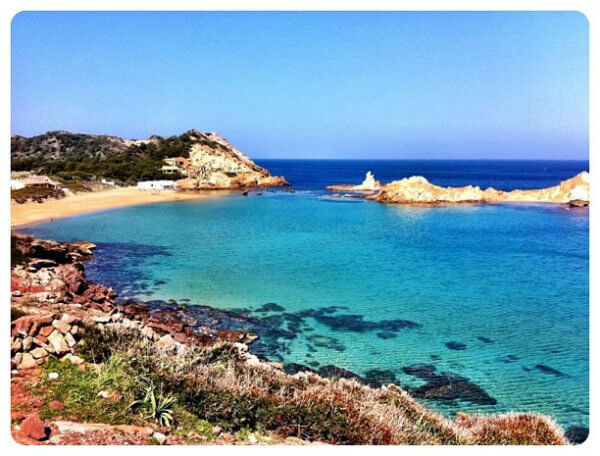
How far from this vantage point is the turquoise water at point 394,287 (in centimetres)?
785

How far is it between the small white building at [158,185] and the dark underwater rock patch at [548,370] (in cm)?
3961

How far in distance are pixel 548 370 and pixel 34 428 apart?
775 cm

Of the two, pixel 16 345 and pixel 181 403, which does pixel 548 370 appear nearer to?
pixel 181 403

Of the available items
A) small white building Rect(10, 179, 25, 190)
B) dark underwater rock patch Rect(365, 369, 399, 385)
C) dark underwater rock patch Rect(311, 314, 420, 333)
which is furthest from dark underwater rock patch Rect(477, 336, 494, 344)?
small white building Rect(10, 179, 25, 190)

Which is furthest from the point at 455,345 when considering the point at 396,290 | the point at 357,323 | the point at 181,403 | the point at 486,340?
the point at 181,403

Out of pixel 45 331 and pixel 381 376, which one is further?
pixel 381 376

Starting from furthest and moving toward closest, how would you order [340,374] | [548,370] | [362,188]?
[362,188] < [548,370] < [340,374]

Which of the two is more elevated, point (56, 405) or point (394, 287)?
point (56, 405)

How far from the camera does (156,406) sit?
4375mm

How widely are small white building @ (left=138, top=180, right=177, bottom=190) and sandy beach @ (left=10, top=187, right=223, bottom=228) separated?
0.92 meters

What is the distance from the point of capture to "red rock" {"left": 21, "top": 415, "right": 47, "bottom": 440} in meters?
3.97
